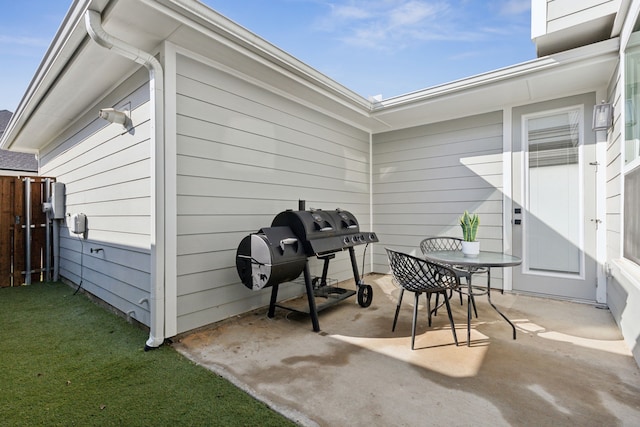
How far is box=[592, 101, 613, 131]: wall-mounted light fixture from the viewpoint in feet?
11.1

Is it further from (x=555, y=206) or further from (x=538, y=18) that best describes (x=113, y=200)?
(x=555, y=206)

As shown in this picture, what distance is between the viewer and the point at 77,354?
255cm

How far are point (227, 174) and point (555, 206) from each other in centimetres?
413

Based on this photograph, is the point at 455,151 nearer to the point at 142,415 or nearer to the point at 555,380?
the point at 555,380

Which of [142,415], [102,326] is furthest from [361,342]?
[102,326]

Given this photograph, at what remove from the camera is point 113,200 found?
3525mm

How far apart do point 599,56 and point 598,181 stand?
144 cm

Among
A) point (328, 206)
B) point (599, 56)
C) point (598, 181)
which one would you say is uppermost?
point (599, 56)

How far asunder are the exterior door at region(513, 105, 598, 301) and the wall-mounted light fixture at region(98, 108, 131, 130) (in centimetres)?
485

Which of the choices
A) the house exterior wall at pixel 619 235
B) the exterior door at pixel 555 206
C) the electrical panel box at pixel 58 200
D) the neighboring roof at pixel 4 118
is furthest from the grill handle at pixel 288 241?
the neighboring roof at pixel 4 118

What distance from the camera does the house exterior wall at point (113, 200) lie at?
2980 millimetres

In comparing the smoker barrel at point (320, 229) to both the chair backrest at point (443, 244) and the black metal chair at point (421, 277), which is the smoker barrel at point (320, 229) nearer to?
the black metal chair at point (421, 277)

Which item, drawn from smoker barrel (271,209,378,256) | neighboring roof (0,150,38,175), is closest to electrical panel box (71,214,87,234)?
smoker barrel (271,209,378,256)

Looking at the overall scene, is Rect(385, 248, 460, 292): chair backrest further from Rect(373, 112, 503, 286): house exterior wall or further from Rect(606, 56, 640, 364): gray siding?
Rect(373, 112, 503, 286): house exterior wall
